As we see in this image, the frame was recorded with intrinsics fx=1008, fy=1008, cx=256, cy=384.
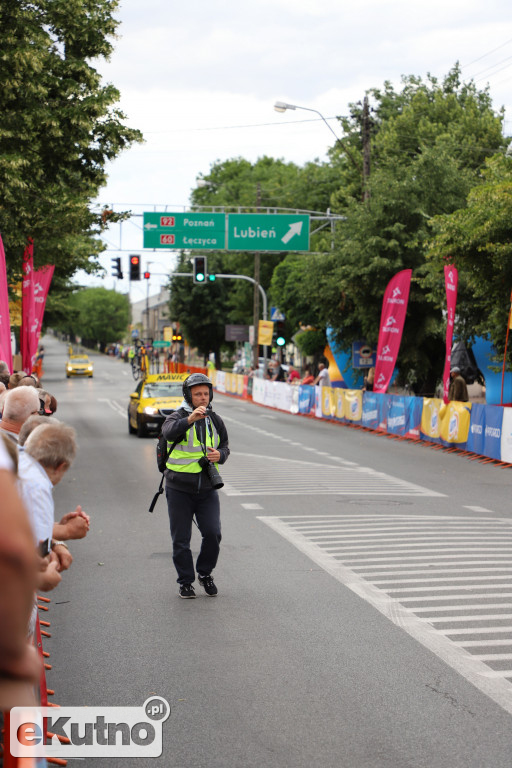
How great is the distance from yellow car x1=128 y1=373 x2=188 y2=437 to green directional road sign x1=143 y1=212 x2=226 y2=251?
47.2 feet

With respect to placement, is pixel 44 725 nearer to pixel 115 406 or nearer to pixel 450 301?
pixel 450 301

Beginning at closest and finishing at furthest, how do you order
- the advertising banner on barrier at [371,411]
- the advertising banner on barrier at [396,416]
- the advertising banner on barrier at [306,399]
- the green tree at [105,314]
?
the advertising banner on barrier at [396,416] → the advertising banner on barrier at [371,411] → the advertising banner on barrier at [306,399] → the green tree at [105,314]

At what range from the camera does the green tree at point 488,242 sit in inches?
779

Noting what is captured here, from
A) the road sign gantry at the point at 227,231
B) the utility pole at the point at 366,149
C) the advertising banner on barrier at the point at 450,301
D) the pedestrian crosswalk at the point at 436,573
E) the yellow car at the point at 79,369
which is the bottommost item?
the yellow car at the point at 79,369

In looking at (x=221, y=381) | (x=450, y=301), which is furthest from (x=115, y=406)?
(x=450, y=301)

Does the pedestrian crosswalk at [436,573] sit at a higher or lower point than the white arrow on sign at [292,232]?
lower

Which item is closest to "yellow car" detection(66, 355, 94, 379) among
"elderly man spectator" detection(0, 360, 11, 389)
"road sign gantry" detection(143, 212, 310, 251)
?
"road sign gantry" detection(143, 212, 310, 251)

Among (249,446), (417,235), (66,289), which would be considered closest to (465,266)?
(249,446)

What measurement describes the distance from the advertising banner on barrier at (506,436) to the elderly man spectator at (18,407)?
1454cm

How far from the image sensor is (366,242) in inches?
1186

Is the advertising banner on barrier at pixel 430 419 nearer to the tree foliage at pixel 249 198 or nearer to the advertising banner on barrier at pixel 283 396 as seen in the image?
the advertising banner on barrier at pixel 283 396

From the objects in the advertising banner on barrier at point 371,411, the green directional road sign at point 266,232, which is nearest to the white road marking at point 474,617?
the advertising banner on barrier at point 371,411

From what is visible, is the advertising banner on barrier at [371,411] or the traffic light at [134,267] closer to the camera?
the advertising banner on barrier at [371,411]

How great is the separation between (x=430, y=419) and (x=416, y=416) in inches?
41.7
